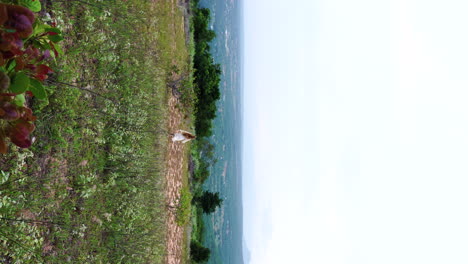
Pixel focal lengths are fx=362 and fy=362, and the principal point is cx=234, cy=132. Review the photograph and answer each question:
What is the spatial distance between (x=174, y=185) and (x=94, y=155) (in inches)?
209

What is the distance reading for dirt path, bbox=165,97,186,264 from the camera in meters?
9.99

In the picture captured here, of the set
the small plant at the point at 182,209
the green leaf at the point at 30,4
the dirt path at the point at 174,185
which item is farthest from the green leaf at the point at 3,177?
the small plant at the point at 182,209

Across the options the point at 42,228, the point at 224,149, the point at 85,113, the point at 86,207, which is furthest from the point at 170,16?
the point at 224,149

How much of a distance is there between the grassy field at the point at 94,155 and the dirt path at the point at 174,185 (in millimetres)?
828

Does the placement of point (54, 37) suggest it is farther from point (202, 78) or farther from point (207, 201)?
point (207, 201)

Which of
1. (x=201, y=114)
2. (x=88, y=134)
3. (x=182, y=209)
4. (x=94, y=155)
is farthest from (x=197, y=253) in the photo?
(x=88, y=134)

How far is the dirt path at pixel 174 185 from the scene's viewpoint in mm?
9992

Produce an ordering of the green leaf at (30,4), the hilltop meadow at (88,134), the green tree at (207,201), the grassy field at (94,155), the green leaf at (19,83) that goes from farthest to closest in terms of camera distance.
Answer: the green tree at (207,201) < the grassy field at (94,155) < the hilltop meadow at (88,134) < the green leaf at (30,4) < the green leaf at (19,83)

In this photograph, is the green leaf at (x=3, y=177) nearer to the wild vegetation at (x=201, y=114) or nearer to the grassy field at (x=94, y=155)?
the grassy field at (x=94, y=155)

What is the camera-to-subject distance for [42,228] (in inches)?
Result: 170

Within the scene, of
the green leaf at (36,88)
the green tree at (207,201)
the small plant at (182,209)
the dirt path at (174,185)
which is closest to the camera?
the green leaf at (36,88)

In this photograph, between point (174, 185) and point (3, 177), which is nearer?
point (3, 177)

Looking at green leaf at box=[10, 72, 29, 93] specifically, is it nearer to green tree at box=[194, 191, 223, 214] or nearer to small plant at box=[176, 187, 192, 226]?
small plant at box=[176, 187, 192, 226]

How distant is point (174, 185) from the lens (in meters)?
A: 10.9
